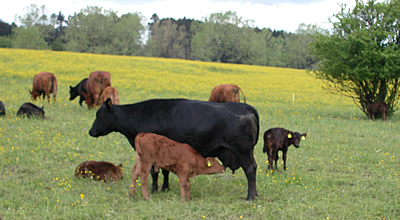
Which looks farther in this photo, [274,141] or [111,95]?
[111,95]

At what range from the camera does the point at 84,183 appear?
756cm

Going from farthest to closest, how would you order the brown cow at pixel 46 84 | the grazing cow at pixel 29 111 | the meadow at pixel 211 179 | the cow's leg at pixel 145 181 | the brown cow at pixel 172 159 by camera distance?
the brown cow at pixel 46 84 → the grazing cow at pixel 29 111 → the cow's leg at pixel 145 181 → the brown cow at pixel 172 159 → the meadow at pixel 211 179

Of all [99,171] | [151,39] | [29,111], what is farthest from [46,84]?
[151,39]

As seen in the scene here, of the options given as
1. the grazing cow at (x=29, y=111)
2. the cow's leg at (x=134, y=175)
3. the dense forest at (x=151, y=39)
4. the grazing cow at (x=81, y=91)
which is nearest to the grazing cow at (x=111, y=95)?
the grazing cow at (x=81, y=91)

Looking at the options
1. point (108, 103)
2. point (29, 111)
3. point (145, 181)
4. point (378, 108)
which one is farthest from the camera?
point (378, 108)

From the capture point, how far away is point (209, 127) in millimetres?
6910

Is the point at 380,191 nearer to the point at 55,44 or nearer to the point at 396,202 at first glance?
the point at 396,202

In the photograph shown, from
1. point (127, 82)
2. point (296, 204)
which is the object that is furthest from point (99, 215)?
point (127, 82)

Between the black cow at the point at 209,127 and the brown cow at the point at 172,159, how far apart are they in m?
0.37

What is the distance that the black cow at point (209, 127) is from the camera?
6871 millimetres

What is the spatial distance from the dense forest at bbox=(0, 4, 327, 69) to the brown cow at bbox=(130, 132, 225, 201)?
7824 cm

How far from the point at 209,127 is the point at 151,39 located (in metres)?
91.2

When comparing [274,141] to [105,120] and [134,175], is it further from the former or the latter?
[105,120]

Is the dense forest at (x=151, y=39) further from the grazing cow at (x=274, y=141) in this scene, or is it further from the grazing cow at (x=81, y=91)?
the grazing cow at (x=274, y=141)
